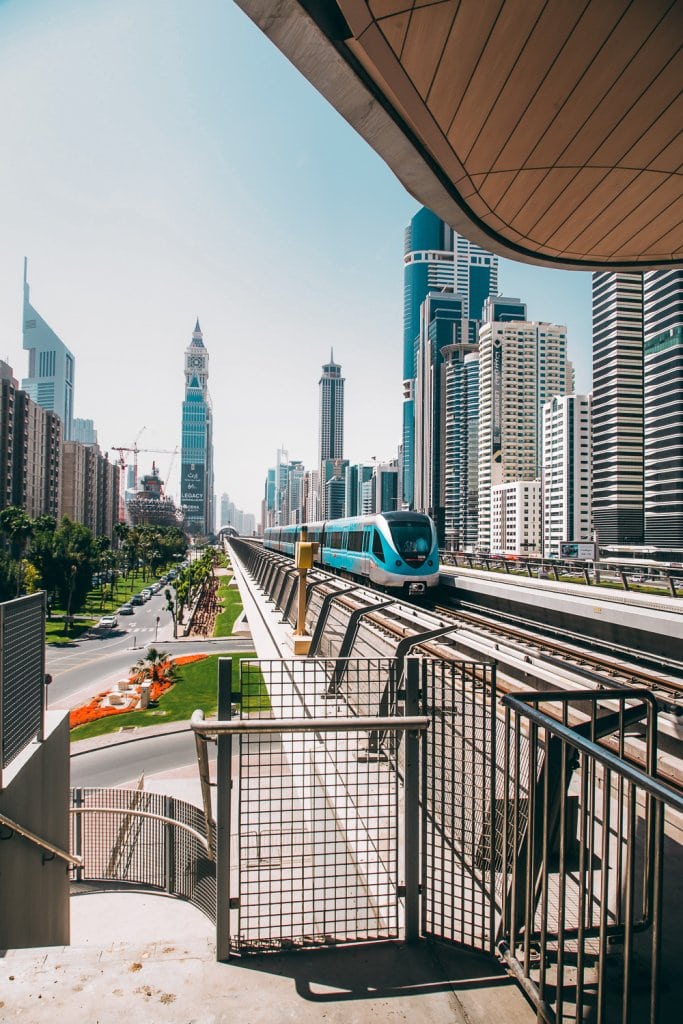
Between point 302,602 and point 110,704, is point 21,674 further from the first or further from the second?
point 110,704

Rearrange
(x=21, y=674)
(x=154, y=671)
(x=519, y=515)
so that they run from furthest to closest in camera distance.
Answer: (x=519, y=515) → (x=154, y=671) → (x=21, y=674)

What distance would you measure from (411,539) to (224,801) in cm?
1701

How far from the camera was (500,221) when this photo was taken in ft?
29.2

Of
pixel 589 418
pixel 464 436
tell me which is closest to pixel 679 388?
pixel 589 418

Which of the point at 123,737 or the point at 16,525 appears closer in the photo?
the point at 123,737

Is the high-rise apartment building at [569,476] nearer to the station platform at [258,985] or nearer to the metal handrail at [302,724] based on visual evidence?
the metal handrail at [302,724]

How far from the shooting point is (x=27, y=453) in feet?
263

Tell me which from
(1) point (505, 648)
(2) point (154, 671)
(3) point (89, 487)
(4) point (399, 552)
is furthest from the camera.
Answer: (3) point (89, 487)

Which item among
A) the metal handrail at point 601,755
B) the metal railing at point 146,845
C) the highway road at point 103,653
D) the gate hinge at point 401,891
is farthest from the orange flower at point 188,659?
the metal handrail at point 601,755

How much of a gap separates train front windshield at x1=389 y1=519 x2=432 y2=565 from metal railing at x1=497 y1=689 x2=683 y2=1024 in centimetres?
1559

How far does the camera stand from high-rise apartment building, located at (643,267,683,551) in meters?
83.4

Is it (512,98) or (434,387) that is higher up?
(434,387)

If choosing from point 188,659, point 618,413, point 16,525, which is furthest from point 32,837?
point 618,413

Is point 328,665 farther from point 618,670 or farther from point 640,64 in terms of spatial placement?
point 618,670
